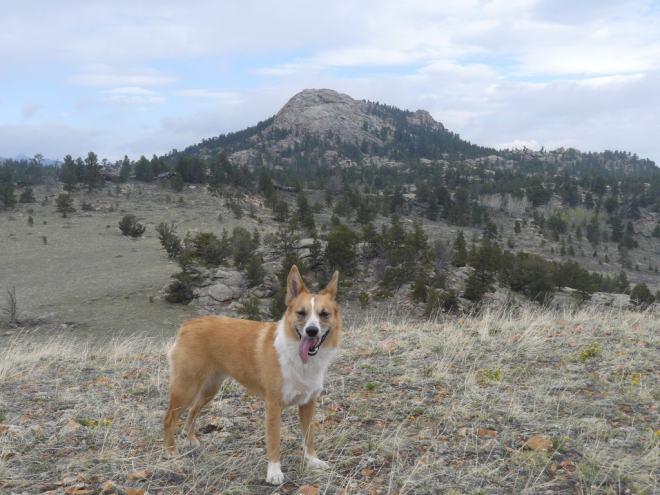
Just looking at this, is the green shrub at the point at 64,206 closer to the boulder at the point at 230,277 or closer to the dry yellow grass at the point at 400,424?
the boulder at the point at 230,277

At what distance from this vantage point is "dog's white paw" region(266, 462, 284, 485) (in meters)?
4.33

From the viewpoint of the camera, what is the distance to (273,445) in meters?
4.40

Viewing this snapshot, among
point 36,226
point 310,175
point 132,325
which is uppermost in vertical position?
point 310,175

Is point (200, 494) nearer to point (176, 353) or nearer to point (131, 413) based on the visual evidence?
point (176, 353)

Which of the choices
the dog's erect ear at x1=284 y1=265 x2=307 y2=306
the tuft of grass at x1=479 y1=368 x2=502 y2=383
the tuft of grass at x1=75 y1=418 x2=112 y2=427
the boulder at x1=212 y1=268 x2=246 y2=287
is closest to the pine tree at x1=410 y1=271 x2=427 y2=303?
the boulder at x1=212 y1=268 x2=246 y2=287

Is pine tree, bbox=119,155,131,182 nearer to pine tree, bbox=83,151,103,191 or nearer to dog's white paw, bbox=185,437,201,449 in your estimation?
pine tree, bbox=83,151,103,191

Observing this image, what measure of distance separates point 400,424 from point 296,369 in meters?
1.29

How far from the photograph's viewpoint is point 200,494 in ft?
13.5

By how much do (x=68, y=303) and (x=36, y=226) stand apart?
2885 centimetres

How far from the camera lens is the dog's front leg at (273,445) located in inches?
171

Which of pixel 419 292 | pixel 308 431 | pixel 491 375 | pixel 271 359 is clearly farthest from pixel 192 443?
pixel 419 292

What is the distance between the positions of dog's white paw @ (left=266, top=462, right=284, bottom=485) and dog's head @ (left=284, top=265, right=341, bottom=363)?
90 centimetres

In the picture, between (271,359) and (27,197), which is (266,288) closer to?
(271,359)

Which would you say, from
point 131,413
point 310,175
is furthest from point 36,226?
point 310,175
